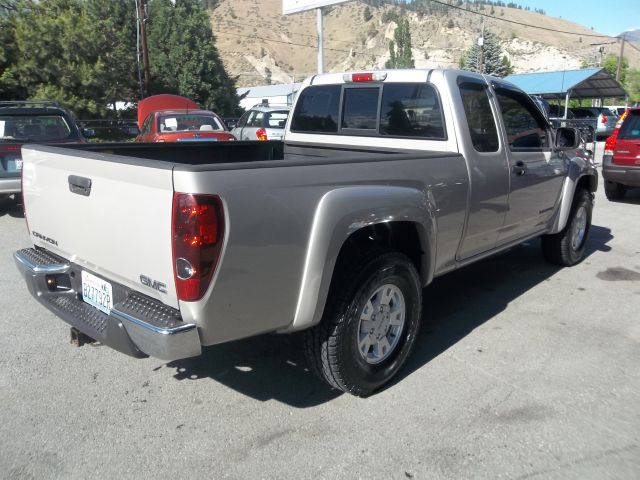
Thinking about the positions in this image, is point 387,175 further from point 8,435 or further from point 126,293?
point 8,435

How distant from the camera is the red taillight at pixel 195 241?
7.99 feet

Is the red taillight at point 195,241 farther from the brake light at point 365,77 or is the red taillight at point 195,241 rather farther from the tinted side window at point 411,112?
the brake light at point 365,77

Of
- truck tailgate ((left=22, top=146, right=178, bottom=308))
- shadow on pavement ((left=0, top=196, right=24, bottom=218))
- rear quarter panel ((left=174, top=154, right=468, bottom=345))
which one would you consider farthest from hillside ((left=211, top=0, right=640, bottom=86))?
rear quarter panel ((left=174, top=154, right=468, bottom=345))

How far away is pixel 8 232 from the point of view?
7.77 meters

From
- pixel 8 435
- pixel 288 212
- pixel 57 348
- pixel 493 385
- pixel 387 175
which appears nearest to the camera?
pixel 288 212

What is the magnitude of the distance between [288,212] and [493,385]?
188cm

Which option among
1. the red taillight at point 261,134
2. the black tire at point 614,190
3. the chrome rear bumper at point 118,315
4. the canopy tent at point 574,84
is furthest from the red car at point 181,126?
the canopy tent at point 574,84

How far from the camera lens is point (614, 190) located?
10.8 meters

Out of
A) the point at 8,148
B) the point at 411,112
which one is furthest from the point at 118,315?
the point at 8,148

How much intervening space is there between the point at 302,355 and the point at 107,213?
5.95 ft

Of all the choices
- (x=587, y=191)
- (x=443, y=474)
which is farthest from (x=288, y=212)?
(x=587, y=191)

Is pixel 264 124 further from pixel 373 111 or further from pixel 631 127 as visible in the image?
pixel 373 111

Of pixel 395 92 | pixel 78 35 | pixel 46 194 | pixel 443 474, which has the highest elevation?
pixel 78 35

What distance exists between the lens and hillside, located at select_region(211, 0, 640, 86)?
110 meters
